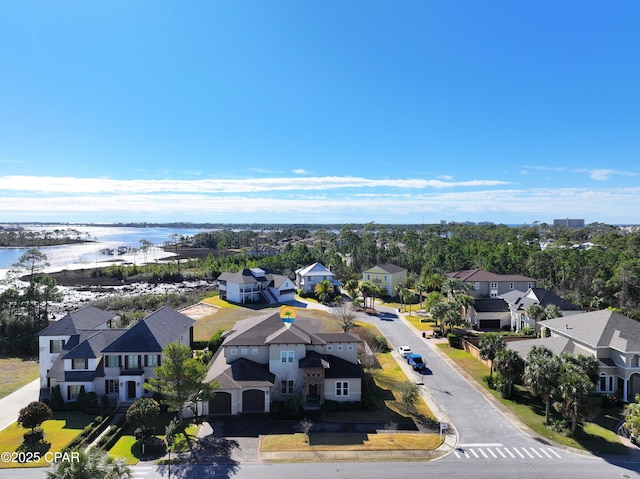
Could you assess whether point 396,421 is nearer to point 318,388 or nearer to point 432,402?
point 432,402

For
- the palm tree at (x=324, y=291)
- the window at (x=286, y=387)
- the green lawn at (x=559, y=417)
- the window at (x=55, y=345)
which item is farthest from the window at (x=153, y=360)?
the palm tree at (x=324, y=291)

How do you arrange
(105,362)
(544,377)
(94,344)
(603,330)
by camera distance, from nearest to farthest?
(544,377)
(105,362)
(94,344)
(603,330)

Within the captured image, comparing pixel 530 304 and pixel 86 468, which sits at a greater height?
pixel 86 468

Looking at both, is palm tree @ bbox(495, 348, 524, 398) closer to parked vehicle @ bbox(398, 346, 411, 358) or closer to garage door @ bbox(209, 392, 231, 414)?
parked vehicle @ bbox(398, 346, 411, 358)

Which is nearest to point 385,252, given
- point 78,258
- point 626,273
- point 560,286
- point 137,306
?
point 560,286

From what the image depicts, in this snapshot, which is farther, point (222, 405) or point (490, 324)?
point (490, 324)

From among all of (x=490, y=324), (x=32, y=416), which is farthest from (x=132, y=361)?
(x=490, y=324)

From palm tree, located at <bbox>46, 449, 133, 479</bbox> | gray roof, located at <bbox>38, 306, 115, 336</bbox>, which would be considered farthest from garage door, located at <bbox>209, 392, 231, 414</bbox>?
gray roof, located at <bbox>38, 306, 115, 336</bbox>

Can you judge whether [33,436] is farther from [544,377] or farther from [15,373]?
[544,377]
